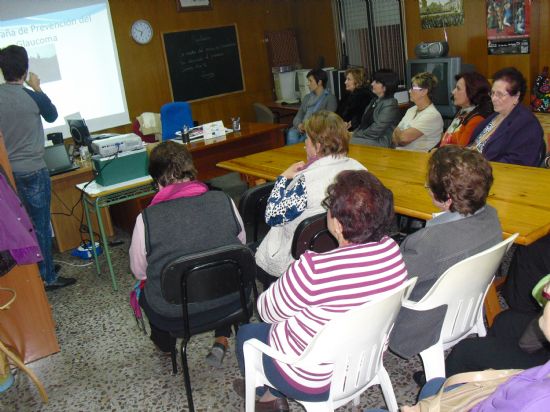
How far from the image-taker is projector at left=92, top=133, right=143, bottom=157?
3.66 metres

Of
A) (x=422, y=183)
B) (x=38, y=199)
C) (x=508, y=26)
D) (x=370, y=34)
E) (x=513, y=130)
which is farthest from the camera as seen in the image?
(x=370, y=34)

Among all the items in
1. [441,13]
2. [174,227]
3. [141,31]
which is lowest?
[174,227]

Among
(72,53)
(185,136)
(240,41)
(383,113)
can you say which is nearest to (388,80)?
(383,113)

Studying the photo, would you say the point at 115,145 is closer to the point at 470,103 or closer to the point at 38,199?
the point at 38,199

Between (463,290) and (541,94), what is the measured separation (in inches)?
147

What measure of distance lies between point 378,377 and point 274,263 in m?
0.82

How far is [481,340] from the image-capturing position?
1.77 metres

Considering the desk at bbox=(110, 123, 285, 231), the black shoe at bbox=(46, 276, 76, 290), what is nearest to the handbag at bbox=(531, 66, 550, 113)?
A: the desk at bbox=(110, 123, 285, 231)

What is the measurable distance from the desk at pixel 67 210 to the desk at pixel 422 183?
1359 millimetres

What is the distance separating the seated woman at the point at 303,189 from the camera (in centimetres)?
242

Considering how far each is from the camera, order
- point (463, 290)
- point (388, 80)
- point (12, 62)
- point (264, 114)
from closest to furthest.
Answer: point (463, 290), point (12, 62), point (388, 80), point (264, 114)

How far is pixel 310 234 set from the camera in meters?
2.30

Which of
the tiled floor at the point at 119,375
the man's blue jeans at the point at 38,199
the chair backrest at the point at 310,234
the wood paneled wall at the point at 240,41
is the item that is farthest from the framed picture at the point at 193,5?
the chair backrest at the point at 310,234

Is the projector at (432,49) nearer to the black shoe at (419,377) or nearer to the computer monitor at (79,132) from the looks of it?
the computer monitor at (79,132)
